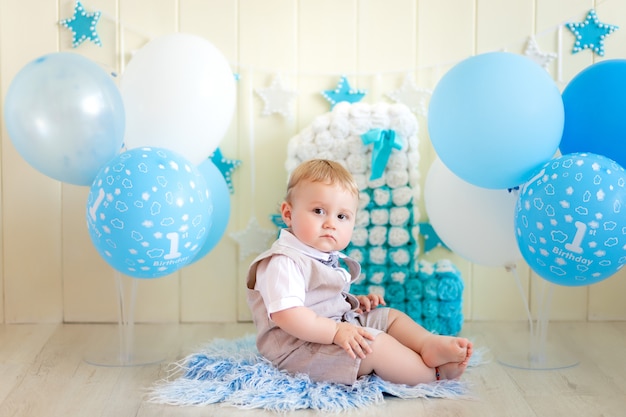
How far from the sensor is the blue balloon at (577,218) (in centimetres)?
170

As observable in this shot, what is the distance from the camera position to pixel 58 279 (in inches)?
100.0

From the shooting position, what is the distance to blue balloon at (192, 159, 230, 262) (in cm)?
217

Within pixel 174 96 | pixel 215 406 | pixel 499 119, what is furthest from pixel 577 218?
pixel 174 96

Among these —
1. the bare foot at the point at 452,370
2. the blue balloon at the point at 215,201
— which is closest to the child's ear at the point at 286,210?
the blue balloon at the point at 215,201

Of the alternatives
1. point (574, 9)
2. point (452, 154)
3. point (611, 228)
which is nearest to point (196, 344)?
point (452, 154)

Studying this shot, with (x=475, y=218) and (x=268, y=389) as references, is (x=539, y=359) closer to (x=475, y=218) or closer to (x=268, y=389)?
(x=475, y=218)

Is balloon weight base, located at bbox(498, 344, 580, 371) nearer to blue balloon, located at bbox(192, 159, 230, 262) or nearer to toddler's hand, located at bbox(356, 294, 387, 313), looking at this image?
toddler's hand, located at bbox(356, 294, 387, 313)

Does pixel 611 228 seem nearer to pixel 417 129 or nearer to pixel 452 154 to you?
pixel 452 154

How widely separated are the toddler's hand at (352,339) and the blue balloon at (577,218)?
42 cm

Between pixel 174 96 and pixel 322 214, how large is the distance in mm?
494

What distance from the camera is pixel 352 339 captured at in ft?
5.85

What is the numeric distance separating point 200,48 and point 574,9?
1.16m

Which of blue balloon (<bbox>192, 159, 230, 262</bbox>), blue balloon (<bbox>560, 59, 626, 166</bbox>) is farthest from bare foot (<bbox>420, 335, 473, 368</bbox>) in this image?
blue balloon (<bbox>192, 159, 230, 262</bbox>)

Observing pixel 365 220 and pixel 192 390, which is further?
pixel 365 220
